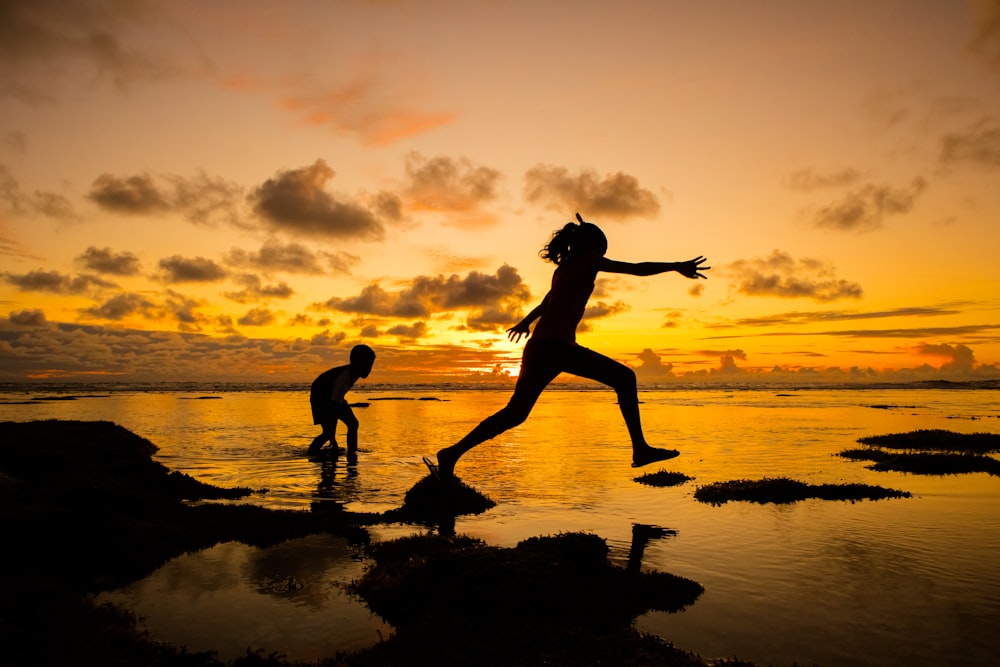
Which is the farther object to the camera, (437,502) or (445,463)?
(437,502)

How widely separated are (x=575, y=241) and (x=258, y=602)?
6021 mm

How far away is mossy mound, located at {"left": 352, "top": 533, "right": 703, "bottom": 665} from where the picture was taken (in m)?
5.02

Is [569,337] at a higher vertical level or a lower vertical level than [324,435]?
higher

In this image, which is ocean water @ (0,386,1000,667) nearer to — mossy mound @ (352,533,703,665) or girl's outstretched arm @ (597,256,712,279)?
mossy mound @ (352,533,703,665)

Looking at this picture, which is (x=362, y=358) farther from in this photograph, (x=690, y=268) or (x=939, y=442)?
(x=939, y=442)

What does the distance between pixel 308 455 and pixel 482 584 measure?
14423 mm

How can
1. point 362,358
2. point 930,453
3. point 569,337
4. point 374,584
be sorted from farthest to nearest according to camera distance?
point 930,453, point 362,358, point 569,337, point 374,584

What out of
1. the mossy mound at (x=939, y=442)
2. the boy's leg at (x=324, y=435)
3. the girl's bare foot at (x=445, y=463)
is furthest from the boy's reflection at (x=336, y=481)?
the mossy mound at (x=939, y=442)

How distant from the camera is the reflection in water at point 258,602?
5438 millimetres

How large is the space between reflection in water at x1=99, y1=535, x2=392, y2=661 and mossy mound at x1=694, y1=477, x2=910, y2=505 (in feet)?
26.2

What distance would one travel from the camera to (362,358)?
708 inches

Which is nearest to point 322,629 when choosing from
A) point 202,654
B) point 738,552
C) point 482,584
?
point 202,654

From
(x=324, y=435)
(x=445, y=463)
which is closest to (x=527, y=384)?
(x=445, y=463)

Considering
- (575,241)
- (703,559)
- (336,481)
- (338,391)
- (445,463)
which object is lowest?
(336,481)
